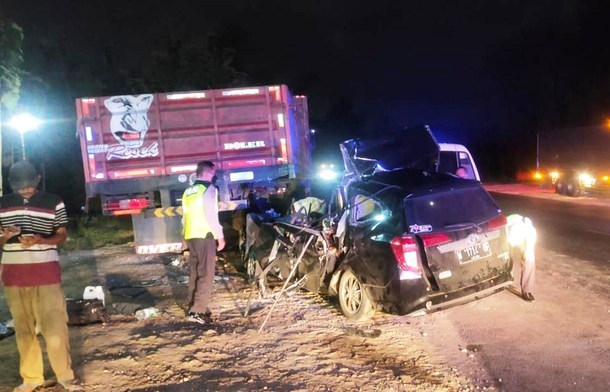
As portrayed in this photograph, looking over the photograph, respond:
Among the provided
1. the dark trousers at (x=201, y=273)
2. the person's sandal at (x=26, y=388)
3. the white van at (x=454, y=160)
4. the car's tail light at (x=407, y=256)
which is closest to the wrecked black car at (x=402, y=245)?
the car's tail light at (x=407, y=256)

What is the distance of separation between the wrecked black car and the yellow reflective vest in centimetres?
105

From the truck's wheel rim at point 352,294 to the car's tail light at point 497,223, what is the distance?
5.09 ft

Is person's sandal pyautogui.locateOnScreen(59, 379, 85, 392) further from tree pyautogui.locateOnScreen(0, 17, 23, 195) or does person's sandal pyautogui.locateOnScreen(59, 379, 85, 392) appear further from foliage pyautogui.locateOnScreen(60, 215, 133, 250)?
tree pyautogui.locateOnScreen(0, 17, 23, 195)

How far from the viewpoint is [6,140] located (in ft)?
71.8

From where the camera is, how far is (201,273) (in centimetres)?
646

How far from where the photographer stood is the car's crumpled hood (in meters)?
7.55

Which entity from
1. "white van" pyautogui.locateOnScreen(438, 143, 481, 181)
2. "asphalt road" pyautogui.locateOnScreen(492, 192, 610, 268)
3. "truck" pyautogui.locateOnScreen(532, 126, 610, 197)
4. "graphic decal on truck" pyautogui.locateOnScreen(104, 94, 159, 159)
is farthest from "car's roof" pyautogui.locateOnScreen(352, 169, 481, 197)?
"truck" pyautogui.locateOnScreen(532, 126, 610, 197)

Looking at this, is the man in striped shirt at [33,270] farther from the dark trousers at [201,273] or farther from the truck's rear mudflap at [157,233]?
A: the truck's rear mudflap at [157,233]

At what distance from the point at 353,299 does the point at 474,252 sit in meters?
1.44

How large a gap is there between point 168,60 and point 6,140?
8768mm

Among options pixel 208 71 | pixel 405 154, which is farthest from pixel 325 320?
pixel 208 71

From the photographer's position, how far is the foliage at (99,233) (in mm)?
12906

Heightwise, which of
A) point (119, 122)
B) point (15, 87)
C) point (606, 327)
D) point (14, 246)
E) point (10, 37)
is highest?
point (10, 37)

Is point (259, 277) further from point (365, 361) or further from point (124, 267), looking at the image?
point (124, 267)
